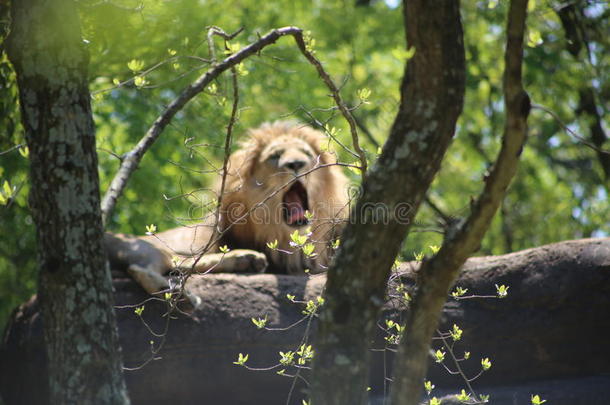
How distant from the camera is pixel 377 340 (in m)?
5.96

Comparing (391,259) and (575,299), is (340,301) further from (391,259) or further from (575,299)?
(575,299)

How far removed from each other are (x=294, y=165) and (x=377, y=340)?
1.95m

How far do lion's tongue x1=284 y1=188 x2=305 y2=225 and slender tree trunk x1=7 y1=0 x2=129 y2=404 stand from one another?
153 inches

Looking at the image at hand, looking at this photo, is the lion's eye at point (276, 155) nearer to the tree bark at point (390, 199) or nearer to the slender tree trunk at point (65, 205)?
the slender tree trunk at point (65, 205)

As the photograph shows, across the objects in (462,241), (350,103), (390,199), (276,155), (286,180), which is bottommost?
(462,241)

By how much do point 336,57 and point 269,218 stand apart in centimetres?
529

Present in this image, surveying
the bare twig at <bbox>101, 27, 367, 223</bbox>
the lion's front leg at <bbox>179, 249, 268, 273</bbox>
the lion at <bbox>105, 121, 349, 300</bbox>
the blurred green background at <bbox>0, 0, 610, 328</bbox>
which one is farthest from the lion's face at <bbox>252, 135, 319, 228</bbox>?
the bare twig at <bbox>101, 27, 367, 223</bbox>

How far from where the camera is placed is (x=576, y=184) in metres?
11.7

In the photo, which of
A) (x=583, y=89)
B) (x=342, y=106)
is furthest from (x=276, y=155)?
(x=583, y=89)

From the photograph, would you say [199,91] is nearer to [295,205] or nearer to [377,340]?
[377,340]

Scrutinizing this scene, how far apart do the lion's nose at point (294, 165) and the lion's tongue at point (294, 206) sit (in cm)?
30

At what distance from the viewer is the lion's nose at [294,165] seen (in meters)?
7.26

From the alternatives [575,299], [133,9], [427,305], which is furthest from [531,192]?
[427,305]

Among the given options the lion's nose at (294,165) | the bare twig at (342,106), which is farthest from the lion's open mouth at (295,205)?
the bare twig at (342,106)
